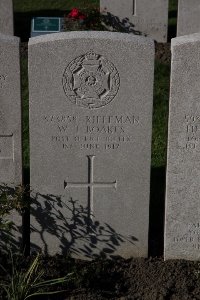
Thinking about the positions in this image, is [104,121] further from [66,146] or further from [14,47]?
[14,47]

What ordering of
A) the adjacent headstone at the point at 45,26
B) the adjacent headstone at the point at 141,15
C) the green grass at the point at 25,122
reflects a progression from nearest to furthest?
the green grass at the point at 25,122 < the adjacent headstone at the point at 45,26 < the adjacent headstone at the point at 141,15

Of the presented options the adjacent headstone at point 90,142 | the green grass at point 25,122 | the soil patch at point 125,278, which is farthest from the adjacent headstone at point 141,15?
the soil patch at point 125,278

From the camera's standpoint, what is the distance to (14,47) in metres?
5.48

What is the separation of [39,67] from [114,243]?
165 centimetres

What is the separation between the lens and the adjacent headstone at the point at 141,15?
11281 millimetres

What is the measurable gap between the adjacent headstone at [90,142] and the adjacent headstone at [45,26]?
17.1 feet

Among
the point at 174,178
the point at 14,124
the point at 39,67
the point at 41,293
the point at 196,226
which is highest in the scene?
the point at 39,67

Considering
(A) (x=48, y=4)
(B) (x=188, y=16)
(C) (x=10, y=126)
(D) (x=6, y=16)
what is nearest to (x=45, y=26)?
(D) (x=6, y=16)

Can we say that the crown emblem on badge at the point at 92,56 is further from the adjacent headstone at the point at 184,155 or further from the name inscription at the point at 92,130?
the adjacent headstone at the point at 184,155

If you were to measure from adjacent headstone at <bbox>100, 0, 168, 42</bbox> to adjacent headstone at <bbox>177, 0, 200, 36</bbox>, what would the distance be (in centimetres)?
32

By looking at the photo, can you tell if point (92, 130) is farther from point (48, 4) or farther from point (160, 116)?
point (48, 4)

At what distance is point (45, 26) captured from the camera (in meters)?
10.8

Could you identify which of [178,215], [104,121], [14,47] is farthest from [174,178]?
[14,47]

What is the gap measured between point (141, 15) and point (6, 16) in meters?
2.12
